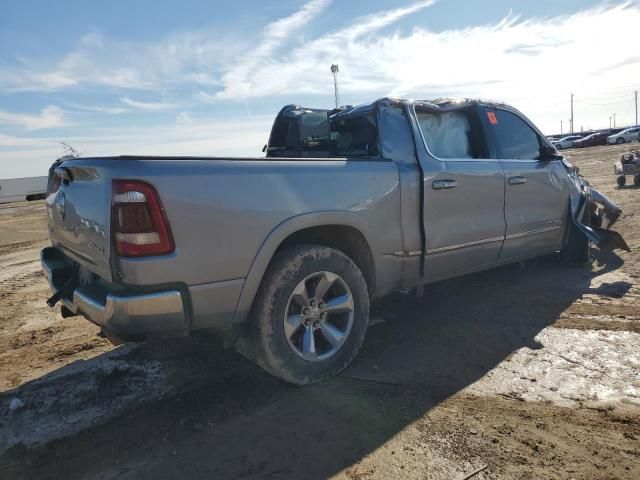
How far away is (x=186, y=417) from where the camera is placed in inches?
114

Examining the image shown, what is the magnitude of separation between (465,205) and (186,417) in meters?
2.68

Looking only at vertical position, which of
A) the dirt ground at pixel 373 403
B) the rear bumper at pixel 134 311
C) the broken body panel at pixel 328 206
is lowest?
the dirt ground at pixel 373 403

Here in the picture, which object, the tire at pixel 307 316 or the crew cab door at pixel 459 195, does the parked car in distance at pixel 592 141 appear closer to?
the crew cab door at pixel 459 195

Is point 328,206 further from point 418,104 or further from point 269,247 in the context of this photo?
point 418,104

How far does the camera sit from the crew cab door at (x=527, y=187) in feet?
15.1

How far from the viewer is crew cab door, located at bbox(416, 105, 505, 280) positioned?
12.5ft

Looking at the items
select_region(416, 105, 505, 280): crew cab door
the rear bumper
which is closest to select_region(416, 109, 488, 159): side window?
select_region(416, 105, 505, 280): crew cab door

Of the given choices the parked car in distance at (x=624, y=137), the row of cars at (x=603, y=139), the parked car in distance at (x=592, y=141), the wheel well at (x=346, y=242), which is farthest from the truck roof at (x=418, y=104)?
the parked car in distance at (x=592, y=141)

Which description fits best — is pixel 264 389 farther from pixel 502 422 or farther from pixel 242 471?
pixel 502 422

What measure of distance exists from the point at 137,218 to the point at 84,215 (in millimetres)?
519

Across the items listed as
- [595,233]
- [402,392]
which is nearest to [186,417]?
[402,392]

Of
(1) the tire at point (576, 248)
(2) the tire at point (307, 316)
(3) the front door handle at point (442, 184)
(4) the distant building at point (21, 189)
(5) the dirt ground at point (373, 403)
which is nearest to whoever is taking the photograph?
(5) the dirt ground at point (373, 403)

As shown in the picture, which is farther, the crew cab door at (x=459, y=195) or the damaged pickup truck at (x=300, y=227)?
the crew cab door at (x=459, y=195)

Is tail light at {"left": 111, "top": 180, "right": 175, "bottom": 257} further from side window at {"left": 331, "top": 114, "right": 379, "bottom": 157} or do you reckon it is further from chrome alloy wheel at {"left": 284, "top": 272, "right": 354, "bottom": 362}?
side window at {"left": 331, "top": 114, "right": 379, "bottom": 157}
